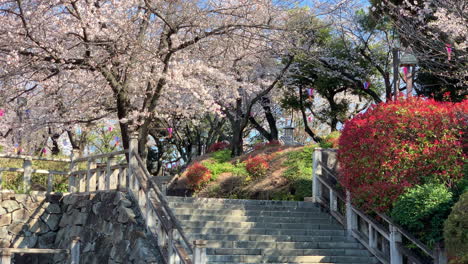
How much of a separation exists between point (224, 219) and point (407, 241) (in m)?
4.32

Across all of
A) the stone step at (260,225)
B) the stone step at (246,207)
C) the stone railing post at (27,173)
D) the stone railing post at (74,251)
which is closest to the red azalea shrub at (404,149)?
the stone step at (260,225)

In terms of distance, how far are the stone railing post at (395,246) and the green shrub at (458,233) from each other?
1974 millimetres

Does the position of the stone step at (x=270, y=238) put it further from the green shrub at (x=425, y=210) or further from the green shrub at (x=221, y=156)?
the green shrub at (x=221, y=156)

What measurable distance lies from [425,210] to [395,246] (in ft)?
3.44

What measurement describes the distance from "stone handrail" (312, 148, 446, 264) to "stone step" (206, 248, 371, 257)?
1.22 ft

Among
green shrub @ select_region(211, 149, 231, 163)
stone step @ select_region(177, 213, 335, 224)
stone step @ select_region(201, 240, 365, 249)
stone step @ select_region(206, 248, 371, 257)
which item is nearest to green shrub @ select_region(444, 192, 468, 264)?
stone step @ select_region(206, 248, 371, 257)

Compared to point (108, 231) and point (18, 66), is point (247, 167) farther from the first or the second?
point (18, 66)

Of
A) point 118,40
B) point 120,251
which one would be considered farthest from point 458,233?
point 118,40

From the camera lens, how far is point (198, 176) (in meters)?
20.2

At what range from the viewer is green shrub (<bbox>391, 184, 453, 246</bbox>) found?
979 centimetres

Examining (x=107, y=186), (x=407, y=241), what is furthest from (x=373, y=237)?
(x=107, y=186)

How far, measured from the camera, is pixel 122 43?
44.1 ft

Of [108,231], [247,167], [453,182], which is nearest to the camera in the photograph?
[453,182]

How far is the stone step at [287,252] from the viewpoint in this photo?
35.8ft
